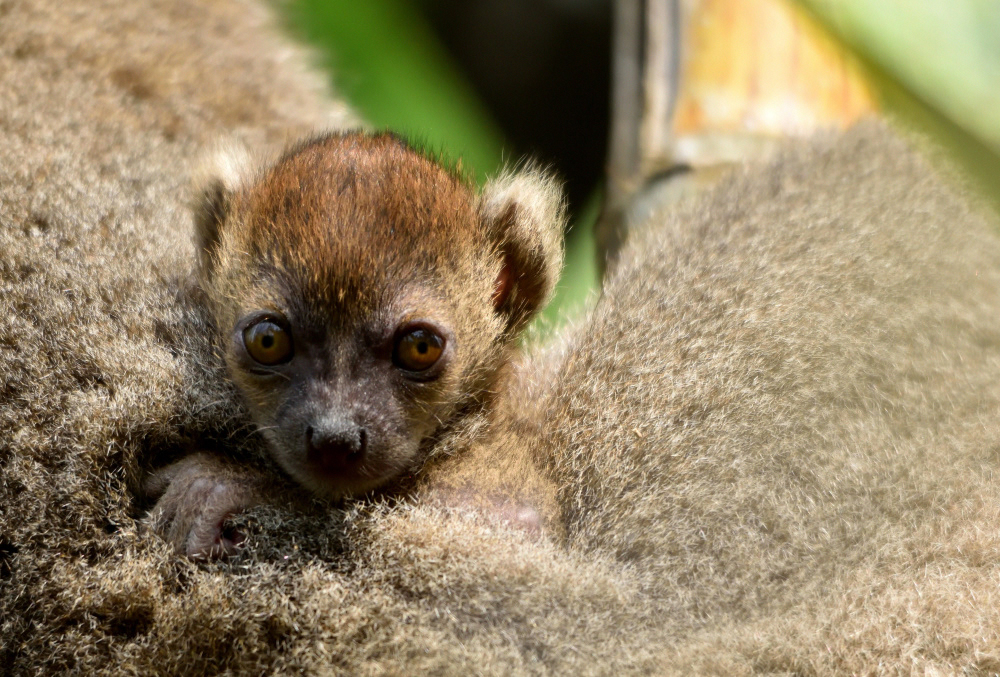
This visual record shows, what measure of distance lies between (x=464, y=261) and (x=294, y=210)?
1.41 feet

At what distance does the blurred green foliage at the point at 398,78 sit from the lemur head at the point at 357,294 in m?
1.86

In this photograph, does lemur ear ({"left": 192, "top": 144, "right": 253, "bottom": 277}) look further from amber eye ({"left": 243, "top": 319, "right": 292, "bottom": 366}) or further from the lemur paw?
the lemur paw

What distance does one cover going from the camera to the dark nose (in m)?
2.01

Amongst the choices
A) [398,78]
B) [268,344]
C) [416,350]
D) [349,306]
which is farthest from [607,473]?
[398,78]

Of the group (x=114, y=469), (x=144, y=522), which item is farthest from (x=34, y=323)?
(x=144, y=522)

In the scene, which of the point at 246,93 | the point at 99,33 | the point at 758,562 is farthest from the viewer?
the point at 246,93

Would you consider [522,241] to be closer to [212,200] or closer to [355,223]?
[355,223]

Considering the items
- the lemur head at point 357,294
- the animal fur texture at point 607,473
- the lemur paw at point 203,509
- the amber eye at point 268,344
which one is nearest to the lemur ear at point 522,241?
the lemur head at point 357,294

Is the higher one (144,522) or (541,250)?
(541,250)

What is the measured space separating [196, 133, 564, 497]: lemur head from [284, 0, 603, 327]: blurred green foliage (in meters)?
1.86

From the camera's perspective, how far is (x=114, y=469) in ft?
6.77

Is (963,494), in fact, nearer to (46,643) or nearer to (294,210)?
(294,210)

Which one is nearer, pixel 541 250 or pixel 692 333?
pixel 692 333

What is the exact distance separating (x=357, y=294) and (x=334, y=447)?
380 millimetres
